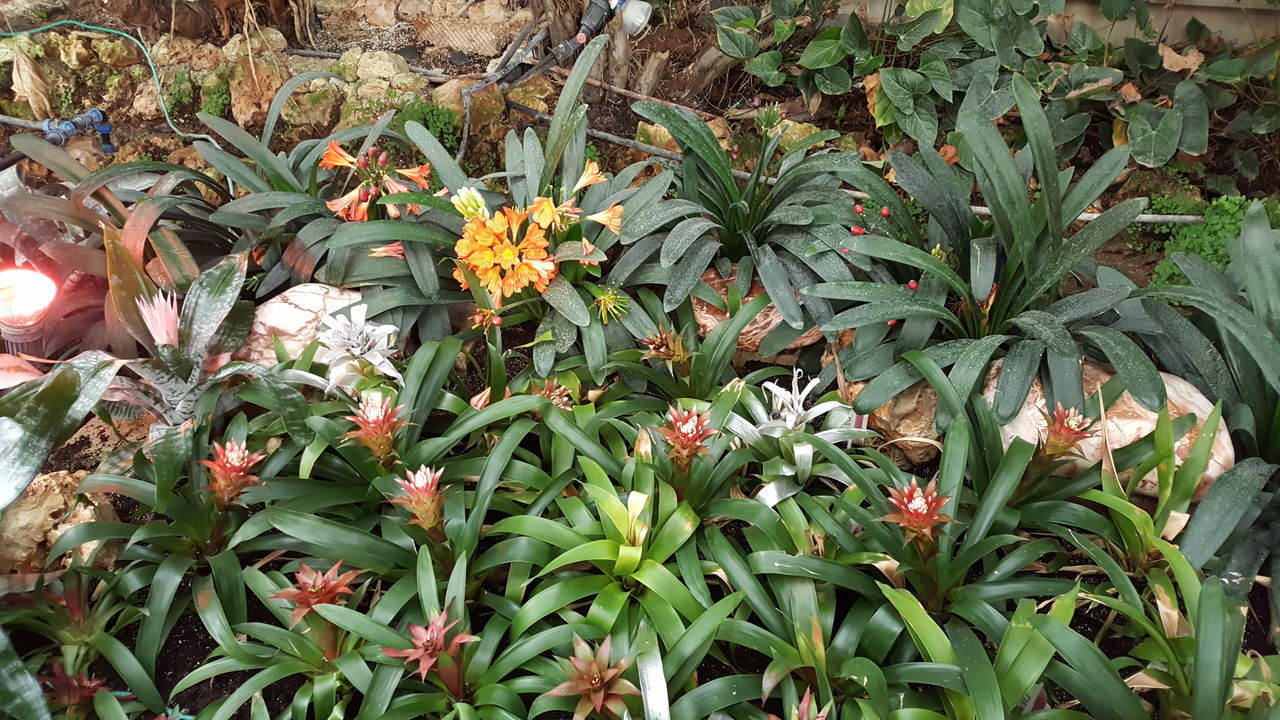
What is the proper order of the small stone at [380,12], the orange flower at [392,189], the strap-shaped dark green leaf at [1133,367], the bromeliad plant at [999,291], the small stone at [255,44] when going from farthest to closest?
the small stone at [380,12] → the small stone at [255,44] → the orange flower at [392,189] → the bromeliad plant at [999,291] → the strap-shaped dark green leaf at [1133,367]

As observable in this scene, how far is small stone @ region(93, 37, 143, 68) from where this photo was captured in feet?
10.1

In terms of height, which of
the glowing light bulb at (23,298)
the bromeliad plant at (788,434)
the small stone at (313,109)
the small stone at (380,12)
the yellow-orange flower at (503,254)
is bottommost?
the bromeliad plant at (788,434)

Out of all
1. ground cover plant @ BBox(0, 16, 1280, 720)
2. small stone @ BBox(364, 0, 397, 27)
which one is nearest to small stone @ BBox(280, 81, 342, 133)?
small stone @ BBox(364, 0, 397, 27)

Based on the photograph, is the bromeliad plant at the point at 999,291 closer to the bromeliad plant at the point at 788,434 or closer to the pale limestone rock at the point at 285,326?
the bromeliad plant at the point at 788,434

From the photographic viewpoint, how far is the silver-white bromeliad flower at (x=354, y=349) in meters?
1.91

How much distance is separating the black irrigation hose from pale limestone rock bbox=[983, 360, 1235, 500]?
78 cm

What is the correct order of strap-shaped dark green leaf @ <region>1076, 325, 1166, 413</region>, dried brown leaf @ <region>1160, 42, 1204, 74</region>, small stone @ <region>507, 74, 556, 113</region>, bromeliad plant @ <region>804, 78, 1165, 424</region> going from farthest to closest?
small stone @ <region>507, 74, 556, 113</region>
dried brown leaf @ <region>1160, 42, 1204, 74</region>
bromeliad plant @ <region>804, 78, 1165, 424</region>
strap-shaped dark green leaf @ <region>1076, 325, 1166, 413</region>

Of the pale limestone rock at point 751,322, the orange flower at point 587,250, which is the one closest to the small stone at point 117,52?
the orange flower at point 587,250

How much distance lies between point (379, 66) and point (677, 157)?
1260mm

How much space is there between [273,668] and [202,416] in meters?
0.67

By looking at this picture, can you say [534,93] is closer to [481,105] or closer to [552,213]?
[481,105]

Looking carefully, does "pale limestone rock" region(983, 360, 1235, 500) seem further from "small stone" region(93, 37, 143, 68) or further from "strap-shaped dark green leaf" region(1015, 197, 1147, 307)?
"small stone" region(93, 37, 143, 68)

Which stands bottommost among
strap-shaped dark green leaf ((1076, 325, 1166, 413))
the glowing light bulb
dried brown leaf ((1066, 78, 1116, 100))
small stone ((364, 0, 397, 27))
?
strap-shaped dark green leaf ((1076, 325, 1166, 413))

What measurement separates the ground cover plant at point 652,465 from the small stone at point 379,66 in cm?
84
